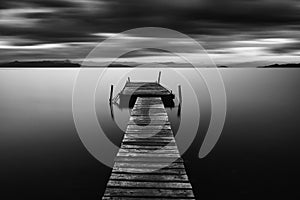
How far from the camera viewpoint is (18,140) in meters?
18.4

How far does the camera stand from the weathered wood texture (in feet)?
19.6

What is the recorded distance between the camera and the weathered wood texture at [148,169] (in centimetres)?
596

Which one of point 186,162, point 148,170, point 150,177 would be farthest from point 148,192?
point 186,162

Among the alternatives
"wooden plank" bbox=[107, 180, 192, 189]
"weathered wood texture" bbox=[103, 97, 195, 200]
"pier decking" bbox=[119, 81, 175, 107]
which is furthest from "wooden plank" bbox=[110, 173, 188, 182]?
"pier decking" bbox=[119, 81, 175, 107]

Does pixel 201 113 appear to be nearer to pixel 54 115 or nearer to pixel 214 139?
pixel 214 139

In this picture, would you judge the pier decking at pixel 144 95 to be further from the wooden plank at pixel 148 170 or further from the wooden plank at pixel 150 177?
the wooden plank at pixel 150 177

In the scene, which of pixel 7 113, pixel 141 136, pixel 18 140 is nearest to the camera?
pixel 141 136

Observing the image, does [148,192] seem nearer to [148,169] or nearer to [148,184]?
[148,184]

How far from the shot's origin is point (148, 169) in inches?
283

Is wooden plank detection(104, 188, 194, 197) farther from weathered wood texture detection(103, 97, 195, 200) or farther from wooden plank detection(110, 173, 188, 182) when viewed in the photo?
wooden plank detection(110, 173, 188, 182)

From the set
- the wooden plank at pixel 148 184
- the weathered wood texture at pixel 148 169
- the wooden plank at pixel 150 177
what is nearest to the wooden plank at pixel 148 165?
the weathered wood texture at pixel 148 169

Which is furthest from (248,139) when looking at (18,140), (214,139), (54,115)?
(54,115)

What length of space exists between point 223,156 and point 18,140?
12.6 m

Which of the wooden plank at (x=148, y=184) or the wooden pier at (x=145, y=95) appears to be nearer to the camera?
the wooden plank at (x=148, y=184)
